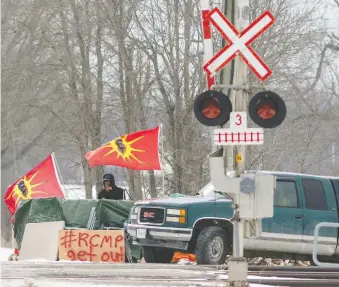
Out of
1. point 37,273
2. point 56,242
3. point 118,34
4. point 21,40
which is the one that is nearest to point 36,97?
point 21,40

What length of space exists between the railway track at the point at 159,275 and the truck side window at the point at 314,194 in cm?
218

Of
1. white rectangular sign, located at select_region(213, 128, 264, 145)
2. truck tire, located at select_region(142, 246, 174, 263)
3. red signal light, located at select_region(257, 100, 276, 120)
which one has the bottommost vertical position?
truck tire, located at select_region(142, 246, 174, 263)

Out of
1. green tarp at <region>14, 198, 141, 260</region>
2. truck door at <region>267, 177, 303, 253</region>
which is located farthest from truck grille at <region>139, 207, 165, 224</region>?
green tarp at <region>14, 198, 141, 260</region>

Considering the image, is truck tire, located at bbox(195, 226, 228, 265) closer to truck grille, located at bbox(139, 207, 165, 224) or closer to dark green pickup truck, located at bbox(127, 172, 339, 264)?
dark green pickup truck, located at bbox(127, 172, 339, 264)

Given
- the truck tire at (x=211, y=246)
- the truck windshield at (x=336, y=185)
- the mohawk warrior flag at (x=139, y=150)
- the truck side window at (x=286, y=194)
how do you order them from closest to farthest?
the truck tire at (x=211, y=246) → the truck side window at (x=286, y=194) → the truck windshield at (x=336, y=185) → the mohawk warrior flag at (x=139, y=150)

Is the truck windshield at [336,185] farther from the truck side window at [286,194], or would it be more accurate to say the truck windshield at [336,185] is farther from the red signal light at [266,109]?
the red signal light at [266,109]

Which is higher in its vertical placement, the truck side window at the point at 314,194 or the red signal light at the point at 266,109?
the red signal light at the point at 266,109

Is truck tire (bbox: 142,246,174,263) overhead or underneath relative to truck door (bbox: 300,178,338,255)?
underneath

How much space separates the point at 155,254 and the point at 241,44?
800 cm

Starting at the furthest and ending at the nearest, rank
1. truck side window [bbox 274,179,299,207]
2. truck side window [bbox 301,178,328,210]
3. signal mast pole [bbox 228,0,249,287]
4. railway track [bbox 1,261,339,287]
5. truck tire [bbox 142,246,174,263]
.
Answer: truck tire [bbox 142,246,174,263]
truck side window [bbox 301,178,328,210]
truck side window [bbox 274,179,299,207]
railway track [bbox 1,261,339,287]
signal mast pole [bbox 228,0,249,287]

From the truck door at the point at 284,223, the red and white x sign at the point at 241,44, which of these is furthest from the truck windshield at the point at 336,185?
the red and white x sign at the point at 241,44

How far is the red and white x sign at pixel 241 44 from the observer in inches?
416

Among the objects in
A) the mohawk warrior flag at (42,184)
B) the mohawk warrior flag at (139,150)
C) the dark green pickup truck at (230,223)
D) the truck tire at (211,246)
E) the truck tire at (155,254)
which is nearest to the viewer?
the truck tire at (211,246)

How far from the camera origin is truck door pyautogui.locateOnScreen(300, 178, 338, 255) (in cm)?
1692
